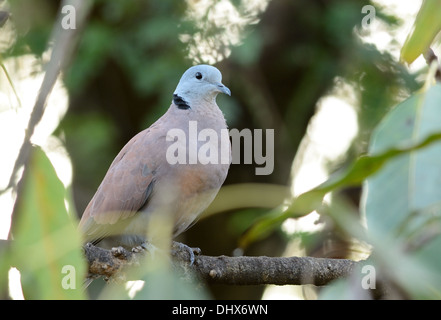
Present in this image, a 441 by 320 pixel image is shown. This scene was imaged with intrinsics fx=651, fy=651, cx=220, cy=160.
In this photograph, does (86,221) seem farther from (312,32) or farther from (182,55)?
(312,32)

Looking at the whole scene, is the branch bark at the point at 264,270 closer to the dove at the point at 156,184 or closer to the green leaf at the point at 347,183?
the dove at the point at 156,184

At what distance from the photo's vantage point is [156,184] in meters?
1.97

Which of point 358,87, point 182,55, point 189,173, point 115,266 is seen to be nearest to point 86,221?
point 189,173

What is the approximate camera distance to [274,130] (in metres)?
3.18

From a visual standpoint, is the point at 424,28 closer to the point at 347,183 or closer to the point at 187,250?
the point at 347,183

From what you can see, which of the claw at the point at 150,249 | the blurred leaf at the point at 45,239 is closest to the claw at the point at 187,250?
the claw at the point at 150,249

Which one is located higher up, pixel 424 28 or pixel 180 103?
pixel 180 103

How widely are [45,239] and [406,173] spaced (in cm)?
35

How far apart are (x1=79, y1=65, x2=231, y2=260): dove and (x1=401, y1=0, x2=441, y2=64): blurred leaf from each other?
1222 mm

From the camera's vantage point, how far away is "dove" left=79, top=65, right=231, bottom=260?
1.90m

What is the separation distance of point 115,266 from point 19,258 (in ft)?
2.15

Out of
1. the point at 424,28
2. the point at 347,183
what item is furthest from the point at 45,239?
the point at 424,28

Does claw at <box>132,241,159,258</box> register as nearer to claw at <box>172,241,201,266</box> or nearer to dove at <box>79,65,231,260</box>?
claw at <box>172,241,201,266</box>

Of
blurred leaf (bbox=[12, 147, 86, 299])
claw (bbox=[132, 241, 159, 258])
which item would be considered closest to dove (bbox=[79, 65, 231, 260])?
claw (bbox=[132, 241, 159, 258])
